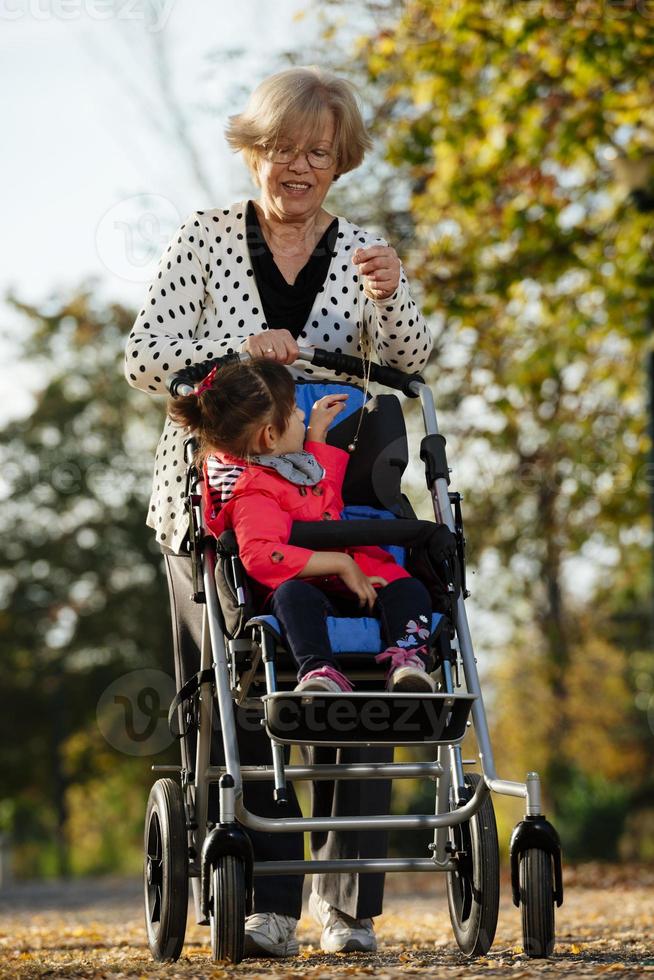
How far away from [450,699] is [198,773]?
991 millimetres

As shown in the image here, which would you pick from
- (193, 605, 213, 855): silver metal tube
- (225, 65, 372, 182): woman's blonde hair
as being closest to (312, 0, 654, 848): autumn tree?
(225, 65, 372, 182): woman's blonde hair

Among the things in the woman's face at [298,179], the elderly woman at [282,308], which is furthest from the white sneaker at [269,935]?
the woman's face at [298,179]

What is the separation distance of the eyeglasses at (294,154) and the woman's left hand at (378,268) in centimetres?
39

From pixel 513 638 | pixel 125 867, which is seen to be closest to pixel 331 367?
pixel 513 638

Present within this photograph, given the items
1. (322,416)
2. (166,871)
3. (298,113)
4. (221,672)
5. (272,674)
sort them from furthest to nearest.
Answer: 1. (298,113)
2. (322,416)
3. (166,871)
4. (221,672)
5. (272,674)

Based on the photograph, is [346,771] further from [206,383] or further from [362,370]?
[362,370]

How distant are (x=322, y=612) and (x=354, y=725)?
11.8 inches

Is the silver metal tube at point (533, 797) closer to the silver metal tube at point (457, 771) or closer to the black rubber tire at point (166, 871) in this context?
the silver metal tube at point (457, 771)

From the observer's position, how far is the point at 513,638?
862 inches

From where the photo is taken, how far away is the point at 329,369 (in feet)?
14.5

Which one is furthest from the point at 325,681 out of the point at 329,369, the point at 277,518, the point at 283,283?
the point at 283,283

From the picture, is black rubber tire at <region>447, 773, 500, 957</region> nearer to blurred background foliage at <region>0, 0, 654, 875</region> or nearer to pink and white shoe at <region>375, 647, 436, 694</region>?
pink and white shoe at <region>375, 647, 436, 694</region>

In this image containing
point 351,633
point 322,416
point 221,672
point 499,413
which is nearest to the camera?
point 351,633

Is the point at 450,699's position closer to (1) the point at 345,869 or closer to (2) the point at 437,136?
(1) the point at 345,869
